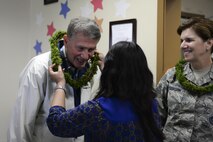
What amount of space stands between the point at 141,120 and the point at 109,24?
1.46 m

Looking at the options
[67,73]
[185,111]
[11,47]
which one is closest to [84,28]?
[67,73]

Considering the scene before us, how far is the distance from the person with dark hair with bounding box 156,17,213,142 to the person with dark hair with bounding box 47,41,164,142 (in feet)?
1.97

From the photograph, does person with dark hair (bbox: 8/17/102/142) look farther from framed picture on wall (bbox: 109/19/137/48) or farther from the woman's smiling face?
framed picture on wall (bbox: 109/19/137/48)

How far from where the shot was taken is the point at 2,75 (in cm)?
321

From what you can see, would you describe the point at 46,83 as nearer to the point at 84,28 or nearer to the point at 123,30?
the point at 84,28

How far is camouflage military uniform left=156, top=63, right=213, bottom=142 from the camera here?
1836mm

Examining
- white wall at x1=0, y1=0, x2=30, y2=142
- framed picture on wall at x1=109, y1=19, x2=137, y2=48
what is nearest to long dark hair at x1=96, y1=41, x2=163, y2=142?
framed picture on wall at x1=109, y1=19, x2=137, y2=48

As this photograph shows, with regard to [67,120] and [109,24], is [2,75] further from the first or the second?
[67,120]

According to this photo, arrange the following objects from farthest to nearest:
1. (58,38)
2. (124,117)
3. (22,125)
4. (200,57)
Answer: (200,57)
(58,38)
(22,125)
(124,117)

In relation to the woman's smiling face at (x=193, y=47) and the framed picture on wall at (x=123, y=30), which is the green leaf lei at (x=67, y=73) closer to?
the woman's smiling face at (x=193, y=47)

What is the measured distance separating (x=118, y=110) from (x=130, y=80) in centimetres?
14

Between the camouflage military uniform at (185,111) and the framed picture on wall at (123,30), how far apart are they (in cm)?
57

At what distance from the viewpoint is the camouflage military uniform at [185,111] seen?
6.02 ft

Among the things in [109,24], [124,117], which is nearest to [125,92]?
[124,117]
